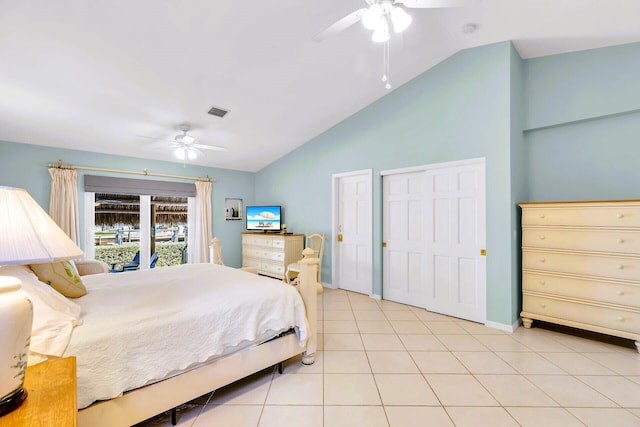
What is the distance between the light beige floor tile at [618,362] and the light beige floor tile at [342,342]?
202cm

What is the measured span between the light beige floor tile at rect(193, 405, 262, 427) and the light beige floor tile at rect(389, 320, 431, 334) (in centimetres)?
176

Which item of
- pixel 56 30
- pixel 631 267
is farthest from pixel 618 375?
pixel 56 30

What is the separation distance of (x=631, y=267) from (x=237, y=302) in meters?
3.47

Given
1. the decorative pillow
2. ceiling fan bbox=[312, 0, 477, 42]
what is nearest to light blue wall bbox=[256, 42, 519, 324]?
ceiling fan bbox=[312, 0, 477, 42]

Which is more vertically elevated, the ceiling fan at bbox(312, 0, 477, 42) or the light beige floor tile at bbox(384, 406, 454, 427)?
the ceiling fan at bbox(312, 0, 477, 42)

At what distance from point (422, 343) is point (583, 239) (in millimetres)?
1891

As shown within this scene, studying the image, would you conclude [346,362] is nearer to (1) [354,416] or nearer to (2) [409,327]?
(1) [354,416]

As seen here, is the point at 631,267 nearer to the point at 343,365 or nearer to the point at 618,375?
the point at 618,375

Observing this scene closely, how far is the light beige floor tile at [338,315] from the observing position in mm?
3410

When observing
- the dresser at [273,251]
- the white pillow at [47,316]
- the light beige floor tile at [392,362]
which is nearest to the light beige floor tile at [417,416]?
the light beige floor tile at [392,362]

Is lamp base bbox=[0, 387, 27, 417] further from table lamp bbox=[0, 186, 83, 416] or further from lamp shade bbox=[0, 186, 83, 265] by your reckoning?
lamp shade bbox=[0, 186, 83, 265]

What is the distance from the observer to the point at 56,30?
2172 millimetres

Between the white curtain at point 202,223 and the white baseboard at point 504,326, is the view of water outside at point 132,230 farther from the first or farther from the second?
the white baseboard at point 504,326

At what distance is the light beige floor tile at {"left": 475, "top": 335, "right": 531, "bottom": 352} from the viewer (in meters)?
2.65
